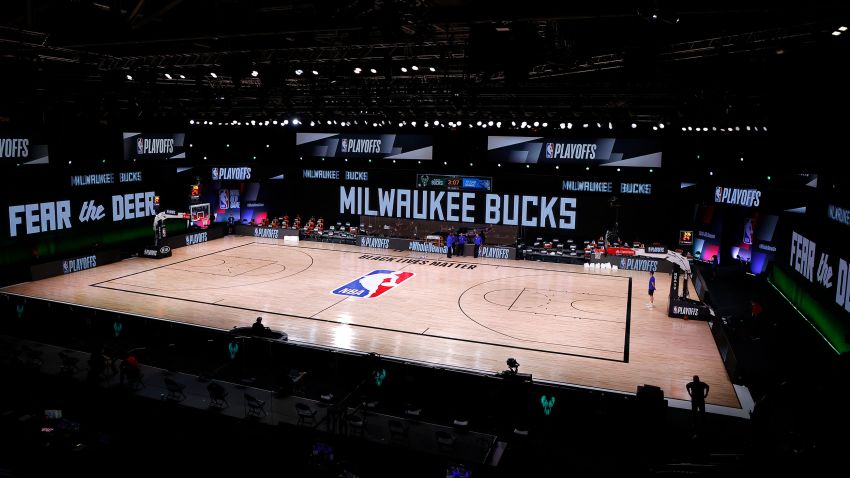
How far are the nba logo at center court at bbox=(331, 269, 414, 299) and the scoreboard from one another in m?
7.00

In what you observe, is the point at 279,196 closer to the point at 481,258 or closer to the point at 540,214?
the point at 481,258

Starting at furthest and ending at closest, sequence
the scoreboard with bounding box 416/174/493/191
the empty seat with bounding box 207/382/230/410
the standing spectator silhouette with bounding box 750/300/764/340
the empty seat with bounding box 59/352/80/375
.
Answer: the scoreboard with bounding box 416/174/493/191 → the standing spectator silhouette with bounding box 750/300/764/340 → the empty seat with bounding box 59/352/80/375 → the empty seat with bounding box 207/382/230/410

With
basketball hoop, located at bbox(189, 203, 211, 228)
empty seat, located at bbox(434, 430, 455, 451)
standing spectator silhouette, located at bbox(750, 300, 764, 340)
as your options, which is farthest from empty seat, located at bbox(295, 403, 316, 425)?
basketball hoop, located at bbox(189, 203, 211, 228)

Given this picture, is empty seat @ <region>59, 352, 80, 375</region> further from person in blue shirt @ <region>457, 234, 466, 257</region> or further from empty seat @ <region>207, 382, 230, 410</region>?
person in blue shirt @ <region>457, 234, 466, 257</region>

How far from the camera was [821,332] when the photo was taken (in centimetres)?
1150

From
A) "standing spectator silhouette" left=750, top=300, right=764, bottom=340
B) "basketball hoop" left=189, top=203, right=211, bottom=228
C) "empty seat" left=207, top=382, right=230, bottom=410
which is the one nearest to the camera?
"empty seat" left=207, top=382, right=230, bottom=410

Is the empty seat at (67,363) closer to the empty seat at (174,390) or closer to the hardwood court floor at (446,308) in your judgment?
Result: the empty seat at (174,390)

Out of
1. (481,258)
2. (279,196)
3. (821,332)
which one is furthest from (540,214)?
(821,332)

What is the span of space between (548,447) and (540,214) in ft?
69.5

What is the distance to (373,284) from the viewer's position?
24234mm

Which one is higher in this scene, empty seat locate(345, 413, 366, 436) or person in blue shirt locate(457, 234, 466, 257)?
person in blue shirt locate(457, 234, 466, 257)

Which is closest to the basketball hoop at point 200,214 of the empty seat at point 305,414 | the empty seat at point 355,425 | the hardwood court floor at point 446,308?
the hardwood court floor at point 446,308

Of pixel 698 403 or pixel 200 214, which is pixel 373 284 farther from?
pixel 698 403

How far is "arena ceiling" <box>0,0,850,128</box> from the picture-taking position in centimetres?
962
